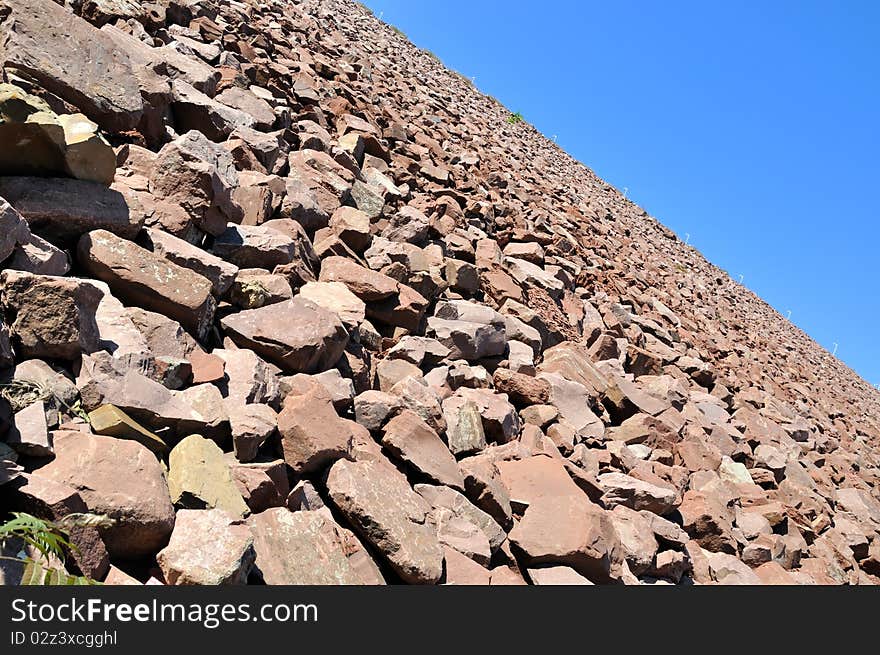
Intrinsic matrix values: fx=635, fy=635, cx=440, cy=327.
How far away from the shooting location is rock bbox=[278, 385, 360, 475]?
11.5 ft

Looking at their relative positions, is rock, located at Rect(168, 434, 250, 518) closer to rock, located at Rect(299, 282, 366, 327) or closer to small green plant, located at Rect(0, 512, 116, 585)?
small green plant, located at Rect(0, 512, 116, 585)

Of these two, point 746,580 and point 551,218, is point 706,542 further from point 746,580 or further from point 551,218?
point 551,218

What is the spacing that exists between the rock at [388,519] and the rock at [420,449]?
44cm

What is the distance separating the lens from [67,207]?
382 cm

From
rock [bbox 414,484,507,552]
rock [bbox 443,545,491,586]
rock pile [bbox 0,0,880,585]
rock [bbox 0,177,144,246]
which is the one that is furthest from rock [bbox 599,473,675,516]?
rock [bbox 0,177,144,246]

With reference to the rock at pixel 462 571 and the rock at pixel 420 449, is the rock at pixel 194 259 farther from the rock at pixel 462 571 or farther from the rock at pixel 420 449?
the rock at pixel 462 571

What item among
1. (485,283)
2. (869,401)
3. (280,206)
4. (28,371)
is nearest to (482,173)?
(485,283)

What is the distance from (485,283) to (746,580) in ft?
13.4

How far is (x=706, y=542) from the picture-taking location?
5.82 m

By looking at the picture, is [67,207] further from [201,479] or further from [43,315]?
[201,479]

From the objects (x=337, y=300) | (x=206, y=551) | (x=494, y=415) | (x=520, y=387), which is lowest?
(x=206, y=551)

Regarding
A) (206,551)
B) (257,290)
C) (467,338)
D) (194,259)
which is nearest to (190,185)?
(194,259)

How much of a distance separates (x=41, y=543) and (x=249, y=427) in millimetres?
1202

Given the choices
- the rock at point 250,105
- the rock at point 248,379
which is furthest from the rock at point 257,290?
the rock at point 250,105
